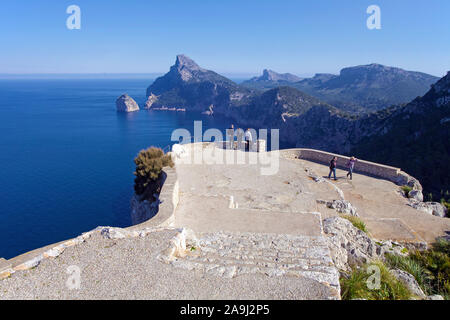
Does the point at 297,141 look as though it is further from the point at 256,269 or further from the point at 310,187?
the point at 256,269

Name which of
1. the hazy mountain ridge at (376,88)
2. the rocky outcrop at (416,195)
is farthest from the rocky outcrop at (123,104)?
the rocky outcrop at (416,195)

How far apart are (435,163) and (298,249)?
3762cm

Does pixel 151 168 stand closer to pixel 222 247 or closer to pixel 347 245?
pixel 222 247

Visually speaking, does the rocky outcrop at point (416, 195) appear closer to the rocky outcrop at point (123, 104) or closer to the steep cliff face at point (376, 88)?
the steep cliff face at point (376, 88)

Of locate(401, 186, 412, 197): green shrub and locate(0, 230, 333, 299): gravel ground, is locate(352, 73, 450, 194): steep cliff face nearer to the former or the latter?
locate(401, 186, 412, 197): green shrub

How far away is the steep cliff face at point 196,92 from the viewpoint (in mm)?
147375

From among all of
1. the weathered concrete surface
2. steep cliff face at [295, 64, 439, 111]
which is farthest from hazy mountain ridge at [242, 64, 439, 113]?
the weathered concrete surface

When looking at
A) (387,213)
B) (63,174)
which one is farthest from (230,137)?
(63,174)

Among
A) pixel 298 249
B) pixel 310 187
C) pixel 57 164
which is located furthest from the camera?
pixel 57 164

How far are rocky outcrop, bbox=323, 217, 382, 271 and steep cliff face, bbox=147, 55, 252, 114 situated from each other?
13519cm

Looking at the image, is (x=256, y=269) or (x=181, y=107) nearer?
(x=256, y=269)

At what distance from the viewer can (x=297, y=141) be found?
92062 mm

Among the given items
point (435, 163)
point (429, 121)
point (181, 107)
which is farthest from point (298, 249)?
point (181, 107)

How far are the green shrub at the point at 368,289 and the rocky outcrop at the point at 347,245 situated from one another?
3.10ft
